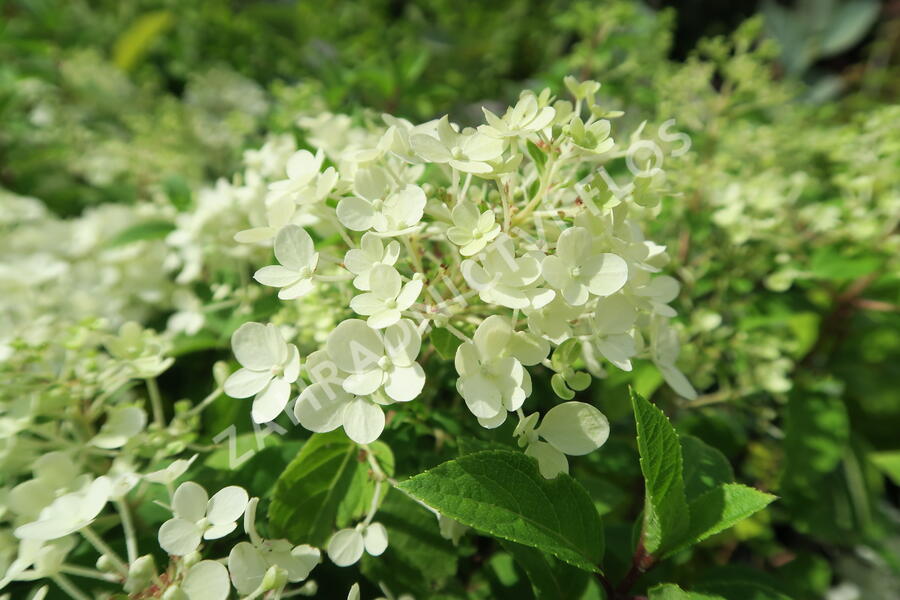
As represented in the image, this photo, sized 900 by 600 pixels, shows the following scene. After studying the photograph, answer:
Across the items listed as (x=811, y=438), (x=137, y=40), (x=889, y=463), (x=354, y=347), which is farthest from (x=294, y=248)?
(x=137, y=40)

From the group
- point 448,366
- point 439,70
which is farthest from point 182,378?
point 439,70

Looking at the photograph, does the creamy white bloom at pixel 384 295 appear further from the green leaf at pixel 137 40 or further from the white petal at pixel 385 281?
the green leaf at pixel 137 40

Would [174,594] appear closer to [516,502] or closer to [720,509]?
[516,502]

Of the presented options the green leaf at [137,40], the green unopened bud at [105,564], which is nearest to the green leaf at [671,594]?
the green unopened bud at [105,564]

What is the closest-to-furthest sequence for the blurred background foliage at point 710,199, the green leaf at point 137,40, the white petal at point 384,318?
1. the white petal at point 384,318
2. the blurred background foliage at point 710,199
3. the green leaf at point 137,40

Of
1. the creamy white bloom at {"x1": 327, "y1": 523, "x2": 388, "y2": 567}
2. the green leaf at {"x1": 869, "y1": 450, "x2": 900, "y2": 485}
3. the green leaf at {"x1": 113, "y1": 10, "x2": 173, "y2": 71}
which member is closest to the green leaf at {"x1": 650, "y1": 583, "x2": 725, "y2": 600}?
the creamy white bloom at {"x1": 327, "y1": 523, "x2": 388, "y2": 567}

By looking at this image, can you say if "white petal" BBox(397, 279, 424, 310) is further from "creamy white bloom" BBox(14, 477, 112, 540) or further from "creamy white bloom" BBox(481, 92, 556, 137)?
"creamy white bloom" BBox(14, 477, 112, 540)

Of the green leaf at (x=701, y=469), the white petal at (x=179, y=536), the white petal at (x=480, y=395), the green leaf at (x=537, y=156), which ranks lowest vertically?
the green leaf at (x=701, y=469)

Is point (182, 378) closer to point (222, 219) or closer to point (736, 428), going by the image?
point (222, 219)
